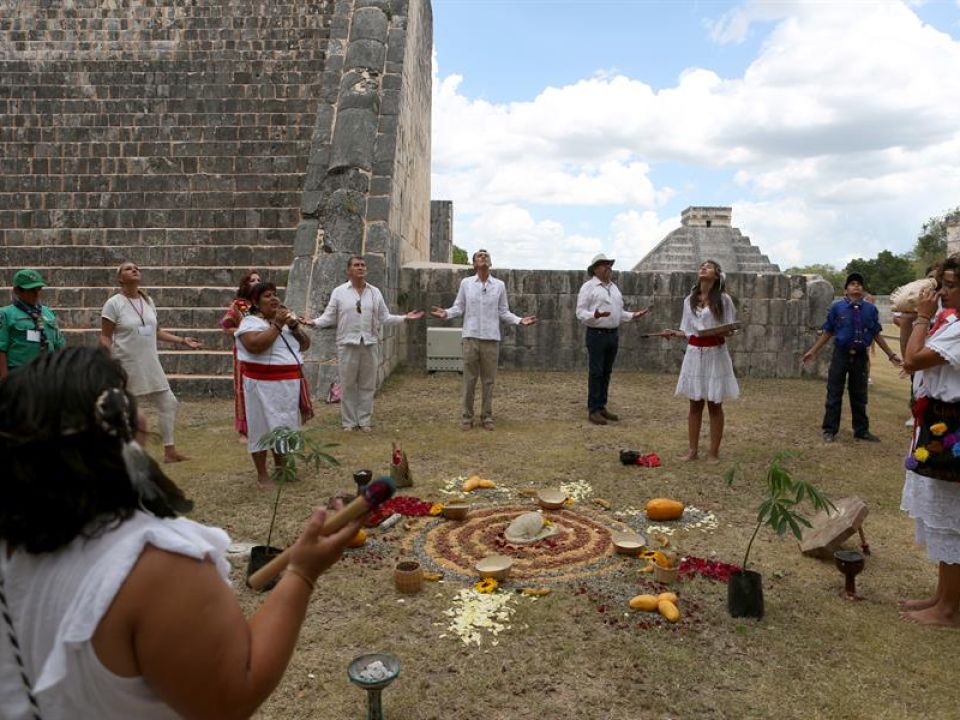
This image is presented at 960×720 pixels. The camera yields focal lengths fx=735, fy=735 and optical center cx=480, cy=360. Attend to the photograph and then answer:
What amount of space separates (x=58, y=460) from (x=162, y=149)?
42.4 feet

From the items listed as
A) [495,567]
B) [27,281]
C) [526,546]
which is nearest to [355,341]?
[27,281]

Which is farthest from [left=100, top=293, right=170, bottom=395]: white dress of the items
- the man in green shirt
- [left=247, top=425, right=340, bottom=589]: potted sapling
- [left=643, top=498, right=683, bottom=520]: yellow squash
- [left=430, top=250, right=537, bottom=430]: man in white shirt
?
[left=643, top=498, right=683, bottom=520]: yellow squash

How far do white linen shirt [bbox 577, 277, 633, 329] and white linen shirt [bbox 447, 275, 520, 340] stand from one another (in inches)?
35.9

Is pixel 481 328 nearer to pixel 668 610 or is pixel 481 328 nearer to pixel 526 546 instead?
pixel 526 546

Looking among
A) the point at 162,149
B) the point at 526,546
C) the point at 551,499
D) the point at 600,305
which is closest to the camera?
the point at 526,546

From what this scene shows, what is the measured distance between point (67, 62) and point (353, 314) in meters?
10.2

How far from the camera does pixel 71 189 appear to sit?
1219 cm

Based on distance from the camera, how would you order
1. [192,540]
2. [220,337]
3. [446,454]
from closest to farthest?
1. [192,540]
2. [446,454]
3. [220,337]

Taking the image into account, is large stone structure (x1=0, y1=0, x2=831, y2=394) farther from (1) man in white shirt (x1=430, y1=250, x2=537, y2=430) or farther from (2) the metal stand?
(2) the metal stand

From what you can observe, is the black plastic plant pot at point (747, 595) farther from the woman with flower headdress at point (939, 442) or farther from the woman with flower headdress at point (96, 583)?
the woman with flower headdress at point (96, 583)

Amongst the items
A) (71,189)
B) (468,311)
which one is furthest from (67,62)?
(468,311)

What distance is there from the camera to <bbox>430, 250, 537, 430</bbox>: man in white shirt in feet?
26.8

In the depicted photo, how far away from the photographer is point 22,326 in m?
5.59

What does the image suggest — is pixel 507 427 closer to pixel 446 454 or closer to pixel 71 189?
pixel 446 454
